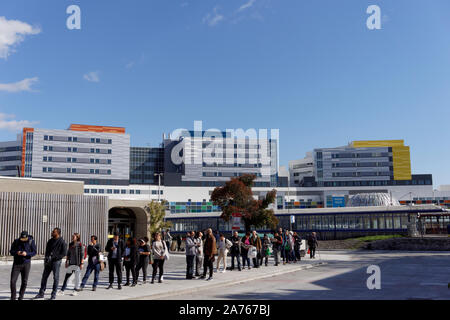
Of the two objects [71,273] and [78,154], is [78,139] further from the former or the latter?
[71,273]

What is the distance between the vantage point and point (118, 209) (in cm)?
4475

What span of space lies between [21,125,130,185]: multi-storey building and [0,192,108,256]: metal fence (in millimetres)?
91724

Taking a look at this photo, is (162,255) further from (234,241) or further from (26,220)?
(26,220)

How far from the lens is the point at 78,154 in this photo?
120375 mm

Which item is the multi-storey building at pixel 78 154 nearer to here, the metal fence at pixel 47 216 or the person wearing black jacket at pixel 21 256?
the metal fence at pixel 47 216

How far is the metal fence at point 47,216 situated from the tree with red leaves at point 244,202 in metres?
10.1

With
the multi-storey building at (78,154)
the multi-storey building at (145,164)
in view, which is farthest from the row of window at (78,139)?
the multi-storey building at (145,164)

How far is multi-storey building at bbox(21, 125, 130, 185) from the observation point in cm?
11644

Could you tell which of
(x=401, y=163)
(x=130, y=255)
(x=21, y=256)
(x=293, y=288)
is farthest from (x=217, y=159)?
(x=21, y=256)

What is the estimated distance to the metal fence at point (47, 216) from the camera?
90.3 ft

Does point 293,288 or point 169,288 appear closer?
point 169,288

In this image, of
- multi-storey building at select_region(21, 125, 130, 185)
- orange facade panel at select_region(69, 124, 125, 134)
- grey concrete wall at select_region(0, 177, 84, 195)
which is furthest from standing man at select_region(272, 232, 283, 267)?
orange facade panel at select_region(69, 124, 125, 134)

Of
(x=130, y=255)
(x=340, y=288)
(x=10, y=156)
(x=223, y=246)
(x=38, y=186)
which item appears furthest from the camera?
(x=10, y=156)

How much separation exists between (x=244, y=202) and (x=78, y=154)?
308ft
